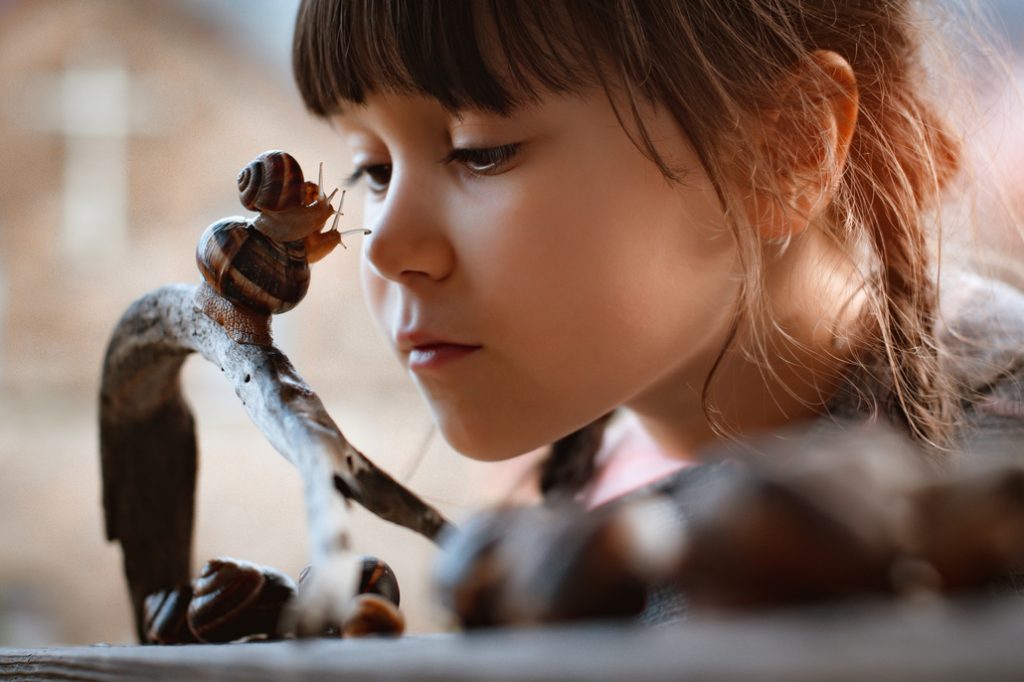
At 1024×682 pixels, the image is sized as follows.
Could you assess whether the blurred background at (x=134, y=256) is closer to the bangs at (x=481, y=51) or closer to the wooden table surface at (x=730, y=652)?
the bangs at (x=481, y=51)

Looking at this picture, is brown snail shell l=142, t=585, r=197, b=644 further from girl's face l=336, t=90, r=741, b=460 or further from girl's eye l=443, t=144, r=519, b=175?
girl's eye l=443, t=144, r=519, b=175

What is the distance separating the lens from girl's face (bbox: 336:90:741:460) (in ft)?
2.03

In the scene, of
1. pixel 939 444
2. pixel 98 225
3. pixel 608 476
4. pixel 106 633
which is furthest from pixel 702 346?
pixel 98 225

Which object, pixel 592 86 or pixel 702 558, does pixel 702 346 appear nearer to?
pixel 592 86

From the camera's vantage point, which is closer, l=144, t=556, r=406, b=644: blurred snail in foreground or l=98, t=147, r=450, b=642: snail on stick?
l=98, t=147, r=450, b=642: snail on stick

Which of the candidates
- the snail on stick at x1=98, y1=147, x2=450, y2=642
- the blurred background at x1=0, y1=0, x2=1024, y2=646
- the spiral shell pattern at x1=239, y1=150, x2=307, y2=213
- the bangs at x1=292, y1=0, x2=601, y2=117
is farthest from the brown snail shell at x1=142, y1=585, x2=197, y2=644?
the blurred background at x1=0, y1=0, x2=1024, y2=646

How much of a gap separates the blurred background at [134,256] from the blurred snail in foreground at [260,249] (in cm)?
381

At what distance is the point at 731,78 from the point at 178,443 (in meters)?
0.46

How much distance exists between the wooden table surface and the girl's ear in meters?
0.48

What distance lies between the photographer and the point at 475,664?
24 centimetres

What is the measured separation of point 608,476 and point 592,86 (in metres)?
0.51

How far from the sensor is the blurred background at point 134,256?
447cm

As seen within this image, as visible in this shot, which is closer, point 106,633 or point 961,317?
point 961,317

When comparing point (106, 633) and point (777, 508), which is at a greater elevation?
point (777, 508)
